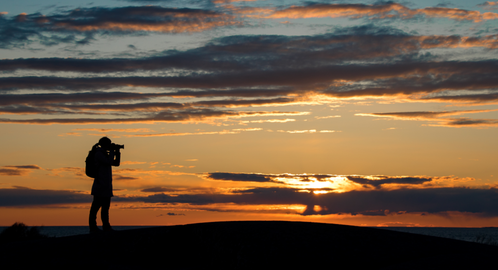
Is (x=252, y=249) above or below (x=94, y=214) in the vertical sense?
below

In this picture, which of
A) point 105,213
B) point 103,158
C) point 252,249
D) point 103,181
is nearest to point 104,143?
point 103,158

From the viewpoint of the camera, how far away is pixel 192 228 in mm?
8945

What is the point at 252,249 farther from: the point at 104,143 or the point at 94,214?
the point at 104,143

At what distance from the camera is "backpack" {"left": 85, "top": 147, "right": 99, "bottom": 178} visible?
422 inches

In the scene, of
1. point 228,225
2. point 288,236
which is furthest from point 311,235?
point 228,225

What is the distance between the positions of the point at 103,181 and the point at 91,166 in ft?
1.38

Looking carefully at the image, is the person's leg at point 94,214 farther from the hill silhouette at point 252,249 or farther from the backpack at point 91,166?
the hill silhouette at point 252,249

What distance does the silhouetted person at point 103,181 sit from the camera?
10680 mm

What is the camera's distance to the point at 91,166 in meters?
10.8

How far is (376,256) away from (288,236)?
1380mm

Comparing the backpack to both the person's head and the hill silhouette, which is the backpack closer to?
the person's head

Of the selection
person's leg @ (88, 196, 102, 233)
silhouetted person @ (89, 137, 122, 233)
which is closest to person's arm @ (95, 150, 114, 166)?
silhouetted person @ (89, 137, 122, 233)

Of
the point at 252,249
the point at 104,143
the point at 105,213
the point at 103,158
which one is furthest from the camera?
the point at 104,143

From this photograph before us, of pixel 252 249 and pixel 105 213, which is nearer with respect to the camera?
pixel 252 249
